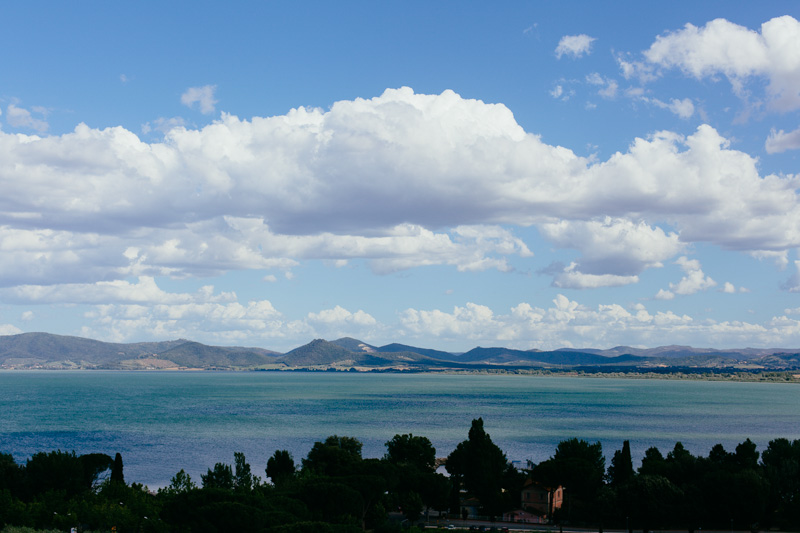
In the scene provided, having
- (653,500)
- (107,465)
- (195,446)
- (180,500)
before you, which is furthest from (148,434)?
(653,500)

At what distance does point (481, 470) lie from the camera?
9150cm

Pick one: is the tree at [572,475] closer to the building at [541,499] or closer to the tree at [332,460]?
the building at [541,499]

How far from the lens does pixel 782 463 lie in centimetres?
8944

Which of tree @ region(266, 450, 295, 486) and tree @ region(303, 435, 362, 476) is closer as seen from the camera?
tree @ region(303, 435, 362, 476)

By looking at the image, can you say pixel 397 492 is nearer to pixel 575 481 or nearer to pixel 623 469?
pixel 575 481

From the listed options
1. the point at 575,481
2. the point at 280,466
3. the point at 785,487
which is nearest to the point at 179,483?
the point at 280,466

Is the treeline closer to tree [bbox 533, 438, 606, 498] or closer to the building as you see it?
tree [bbox 533, 438, 606, 498]

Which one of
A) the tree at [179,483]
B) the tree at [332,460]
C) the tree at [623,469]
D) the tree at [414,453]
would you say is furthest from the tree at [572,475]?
the tree at [179,483]

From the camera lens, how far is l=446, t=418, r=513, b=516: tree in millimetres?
90312

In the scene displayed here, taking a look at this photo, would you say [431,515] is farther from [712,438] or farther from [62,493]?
[712,438]

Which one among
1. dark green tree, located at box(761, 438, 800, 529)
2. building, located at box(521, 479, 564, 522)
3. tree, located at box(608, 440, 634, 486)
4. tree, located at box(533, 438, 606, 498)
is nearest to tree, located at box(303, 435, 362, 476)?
building, located at box(521, 479, 564, 522)

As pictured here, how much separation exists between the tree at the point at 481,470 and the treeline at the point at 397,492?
0.58 ft

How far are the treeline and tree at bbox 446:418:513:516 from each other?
0.58 ft

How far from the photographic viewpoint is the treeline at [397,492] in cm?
6091
